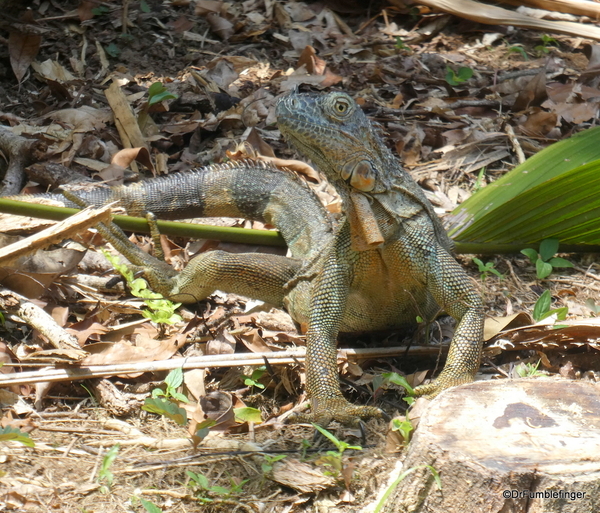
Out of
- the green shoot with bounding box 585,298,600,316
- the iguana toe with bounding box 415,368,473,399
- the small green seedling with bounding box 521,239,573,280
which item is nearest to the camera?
the iguana toe with bounding box 415,368,473,399

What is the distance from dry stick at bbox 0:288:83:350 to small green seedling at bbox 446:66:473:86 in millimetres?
4989

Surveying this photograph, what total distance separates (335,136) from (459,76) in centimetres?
423

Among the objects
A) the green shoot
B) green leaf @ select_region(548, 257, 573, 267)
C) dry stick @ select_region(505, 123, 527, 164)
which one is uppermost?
dry stick @ select_region(505, 123, 527, 164)

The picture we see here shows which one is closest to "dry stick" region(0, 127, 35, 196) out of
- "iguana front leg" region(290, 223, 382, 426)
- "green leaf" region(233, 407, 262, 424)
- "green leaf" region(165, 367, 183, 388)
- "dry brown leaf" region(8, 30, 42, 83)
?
"dry brown leaf" region(8, 30, 42, 83)

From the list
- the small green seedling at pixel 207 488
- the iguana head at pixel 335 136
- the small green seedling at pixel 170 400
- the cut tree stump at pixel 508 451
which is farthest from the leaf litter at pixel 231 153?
the cut tree stump at pixel 508 451

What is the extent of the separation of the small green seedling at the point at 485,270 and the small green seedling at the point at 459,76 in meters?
2.89

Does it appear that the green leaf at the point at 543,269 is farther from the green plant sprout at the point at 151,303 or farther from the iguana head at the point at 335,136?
the green plant sprout at the point at 151,303

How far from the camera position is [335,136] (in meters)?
3.88

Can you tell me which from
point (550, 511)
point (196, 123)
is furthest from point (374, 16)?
point (550, 511)

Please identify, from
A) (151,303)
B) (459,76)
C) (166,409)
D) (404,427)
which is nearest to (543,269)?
(404,427)

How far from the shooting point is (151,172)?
21.6ft

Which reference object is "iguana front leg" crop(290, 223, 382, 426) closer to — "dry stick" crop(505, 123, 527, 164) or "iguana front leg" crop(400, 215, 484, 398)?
"iguana front leg" crop(400, 215, 484, 398)

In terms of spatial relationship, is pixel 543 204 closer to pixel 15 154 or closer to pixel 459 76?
Answer: pixel 459 76

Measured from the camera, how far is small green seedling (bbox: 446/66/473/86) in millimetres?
7496
